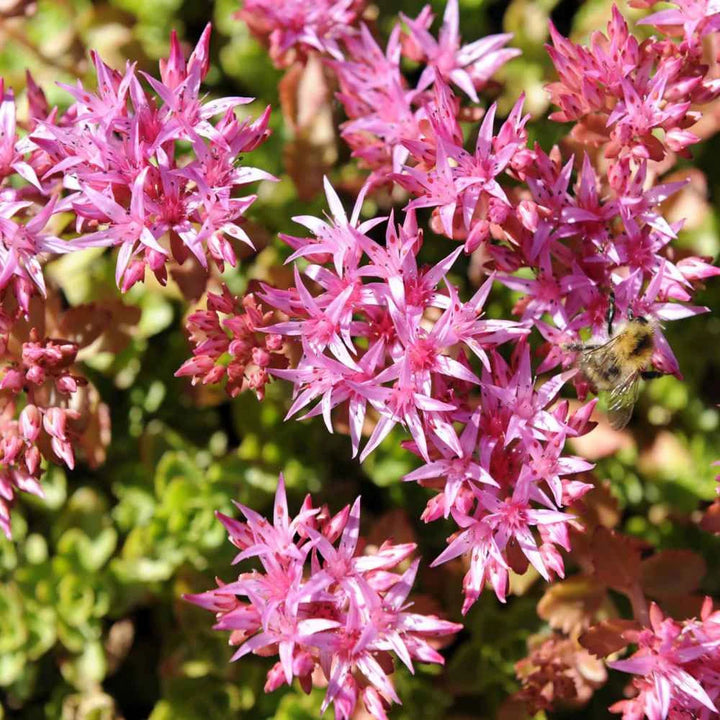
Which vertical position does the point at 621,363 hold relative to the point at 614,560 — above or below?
above

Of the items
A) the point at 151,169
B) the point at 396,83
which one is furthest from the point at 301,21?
the point at 151,169

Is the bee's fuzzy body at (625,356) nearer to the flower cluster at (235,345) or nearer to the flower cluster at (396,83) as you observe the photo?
the flower cluster at (396,83)

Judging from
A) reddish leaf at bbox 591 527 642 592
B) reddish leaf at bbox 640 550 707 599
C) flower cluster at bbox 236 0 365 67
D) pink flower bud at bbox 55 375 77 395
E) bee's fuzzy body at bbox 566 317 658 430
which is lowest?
reddish leaf at bbox 640 550 707 599

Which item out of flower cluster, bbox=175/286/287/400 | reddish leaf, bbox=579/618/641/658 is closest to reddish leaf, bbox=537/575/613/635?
reddish leaf, bbox=579/618/641/658

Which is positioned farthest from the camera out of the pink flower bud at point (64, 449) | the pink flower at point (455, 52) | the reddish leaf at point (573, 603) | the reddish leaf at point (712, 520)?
the pink flower at point (455, 52)

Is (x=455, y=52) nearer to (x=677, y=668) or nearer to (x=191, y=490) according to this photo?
(x=191, y=490)

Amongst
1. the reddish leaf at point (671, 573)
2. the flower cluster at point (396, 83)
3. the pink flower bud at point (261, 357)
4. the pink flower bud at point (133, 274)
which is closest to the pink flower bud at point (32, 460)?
the pink flower bud at point (133, 274)

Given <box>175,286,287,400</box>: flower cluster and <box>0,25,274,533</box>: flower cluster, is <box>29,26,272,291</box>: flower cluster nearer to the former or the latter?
<box>0,25,274,533</box>: flower cluster
